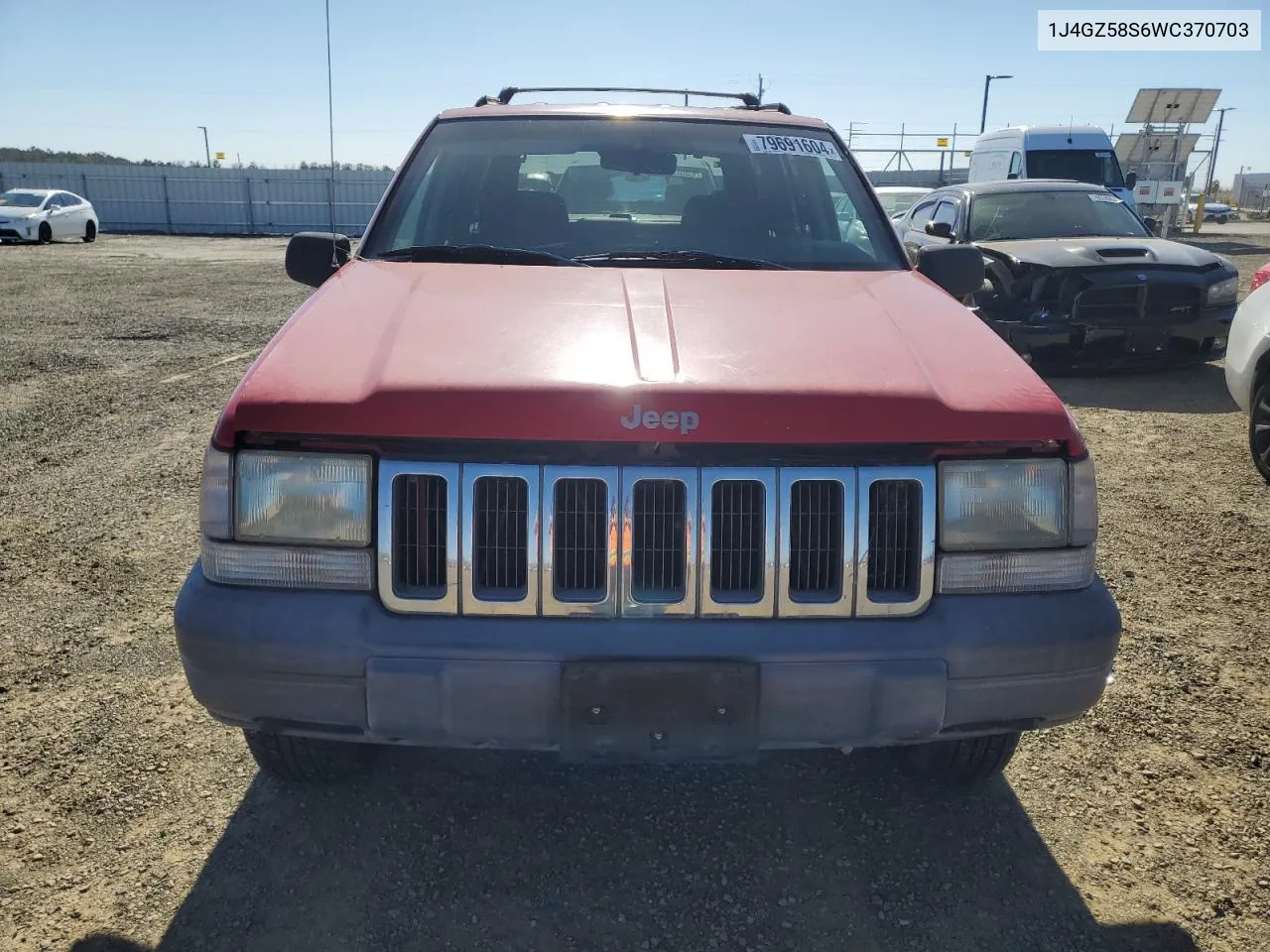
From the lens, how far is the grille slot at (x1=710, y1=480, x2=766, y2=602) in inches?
85.1

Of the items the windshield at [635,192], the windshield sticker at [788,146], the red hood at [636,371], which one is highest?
the windshield sticker at [788,146]

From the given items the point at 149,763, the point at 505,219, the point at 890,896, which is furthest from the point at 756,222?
the point at 149,763

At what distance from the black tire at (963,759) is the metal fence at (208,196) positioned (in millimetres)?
34610

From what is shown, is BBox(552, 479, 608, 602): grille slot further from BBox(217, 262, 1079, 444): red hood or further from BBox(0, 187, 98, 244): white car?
BBox(0, 187, 98, 244): white car

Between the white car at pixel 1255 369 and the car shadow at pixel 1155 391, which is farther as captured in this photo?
the car shadow at pixel 1155 391

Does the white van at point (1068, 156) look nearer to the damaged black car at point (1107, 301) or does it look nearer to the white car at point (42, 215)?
the damaged black car at point (1107, 301)

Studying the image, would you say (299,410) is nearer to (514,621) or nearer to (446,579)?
(446,579)

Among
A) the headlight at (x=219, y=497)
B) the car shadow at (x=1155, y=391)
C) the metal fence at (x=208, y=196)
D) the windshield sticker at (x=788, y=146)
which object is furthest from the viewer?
the metal fence at (x=208, y=196)

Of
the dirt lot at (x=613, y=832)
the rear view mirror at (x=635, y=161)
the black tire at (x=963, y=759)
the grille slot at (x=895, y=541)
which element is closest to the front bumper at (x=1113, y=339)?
the dirt lot at (x=613, y=832)

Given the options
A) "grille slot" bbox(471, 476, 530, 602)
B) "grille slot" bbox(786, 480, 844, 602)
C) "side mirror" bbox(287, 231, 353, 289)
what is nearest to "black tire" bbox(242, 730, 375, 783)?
"grille slot" bbox(471, 476, 530, 602)

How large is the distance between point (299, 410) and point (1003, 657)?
1.56 metres

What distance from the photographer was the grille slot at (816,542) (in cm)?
218

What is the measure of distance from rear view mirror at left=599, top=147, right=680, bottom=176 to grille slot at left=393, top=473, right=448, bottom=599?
6.14 feet

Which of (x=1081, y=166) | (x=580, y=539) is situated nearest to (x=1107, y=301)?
(x=580, y=539)
